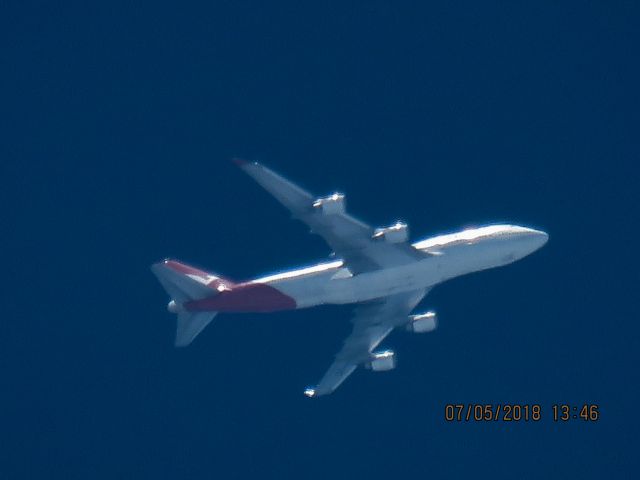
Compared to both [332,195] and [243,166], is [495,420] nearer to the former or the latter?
[332,195]

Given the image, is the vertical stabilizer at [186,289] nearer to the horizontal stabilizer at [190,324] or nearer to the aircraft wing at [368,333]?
the horizontal stabilizer at [190,324]

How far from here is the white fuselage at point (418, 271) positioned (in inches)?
3366

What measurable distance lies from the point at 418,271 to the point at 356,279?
4302mm

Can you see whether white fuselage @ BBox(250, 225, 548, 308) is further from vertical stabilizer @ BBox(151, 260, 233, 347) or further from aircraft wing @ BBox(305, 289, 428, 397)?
vertical stabilizer @ BBox(151, 260, 233, 347)

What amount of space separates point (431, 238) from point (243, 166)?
55.9ft

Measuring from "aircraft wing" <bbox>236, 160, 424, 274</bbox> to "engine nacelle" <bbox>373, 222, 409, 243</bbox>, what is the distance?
858 millimetres

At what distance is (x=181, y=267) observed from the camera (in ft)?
285

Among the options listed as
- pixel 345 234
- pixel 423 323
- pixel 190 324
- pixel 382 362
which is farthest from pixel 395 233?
pixel 190 324

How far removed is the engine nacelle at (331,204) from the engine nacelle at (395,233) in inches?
157

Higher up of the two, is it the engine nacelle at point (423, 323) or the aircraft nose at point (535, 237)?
the aircraft nose at point (535, 237)

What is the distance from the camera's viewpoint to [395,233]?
84125 mm

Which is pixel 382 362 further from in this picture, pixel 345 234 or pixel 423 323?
pixel 345 234

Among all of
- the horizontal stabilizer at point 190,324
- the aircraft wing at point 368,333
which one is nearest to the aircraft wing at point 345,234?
the aircraft wing at point 368,333

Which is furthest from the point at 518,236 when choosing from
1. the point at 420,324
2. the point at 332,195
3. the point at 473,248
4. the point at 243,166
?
the point at 243,166
